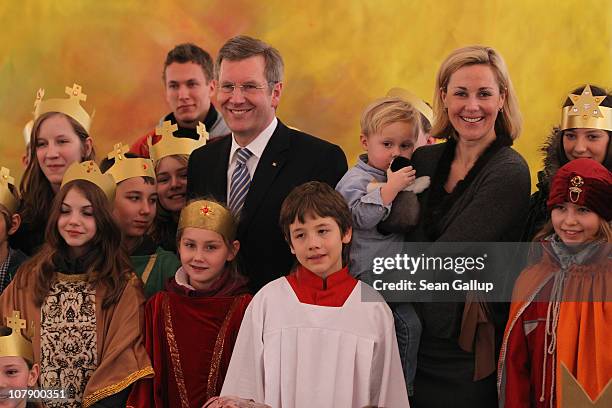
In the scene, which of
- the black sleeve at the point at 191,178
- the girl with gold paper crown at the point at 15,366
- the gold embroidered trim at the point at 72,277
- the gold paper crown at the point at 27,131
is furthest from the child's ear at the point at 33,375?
the gold paper crown at the point at 27,131

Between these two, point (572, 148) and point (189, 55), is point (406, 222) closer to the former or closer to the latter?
point (572, 148)

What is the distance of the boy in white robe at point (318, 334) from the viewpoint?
11.6 feet

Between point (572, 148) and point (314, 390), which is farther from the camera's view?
point (572, 148)

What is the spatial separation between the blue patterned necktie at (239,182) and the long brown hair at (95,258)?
46cm

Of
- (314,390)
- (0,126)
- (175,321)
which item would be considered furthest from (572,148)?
(0,126)

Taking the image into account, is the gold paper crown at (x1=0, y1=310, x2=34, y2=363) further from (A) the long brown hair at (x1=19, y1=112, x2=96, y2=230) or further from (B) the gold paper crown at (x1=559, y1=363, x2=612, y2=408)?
(B) the gold paper crown at (x1=559, y1=363, x2=612, y2=408)

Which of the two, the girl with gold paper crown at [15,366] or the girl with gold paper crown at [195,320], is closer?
the girl with gold paper crown at [15,366]

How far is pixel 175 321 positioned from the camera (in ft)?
12.2

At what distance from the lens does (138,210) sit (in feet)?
13.2

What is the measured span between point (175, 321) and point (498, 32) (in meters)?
2.17

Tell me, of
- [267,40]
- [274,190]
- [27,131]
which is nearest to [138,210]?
[274,190]

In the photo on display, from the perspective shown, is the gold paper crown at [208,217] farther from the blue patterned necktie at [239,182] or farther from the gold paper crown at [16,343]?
the gold paper crown at [16,343]

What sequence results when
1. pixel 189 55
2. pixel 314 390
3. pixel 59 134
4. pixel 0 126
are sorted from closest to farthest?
1. pixel 314 390
2. pixel 59 134
3. pixel 189 55
4. pixel 0 126

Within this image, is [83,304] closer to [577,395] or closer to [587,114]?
[577,395]
